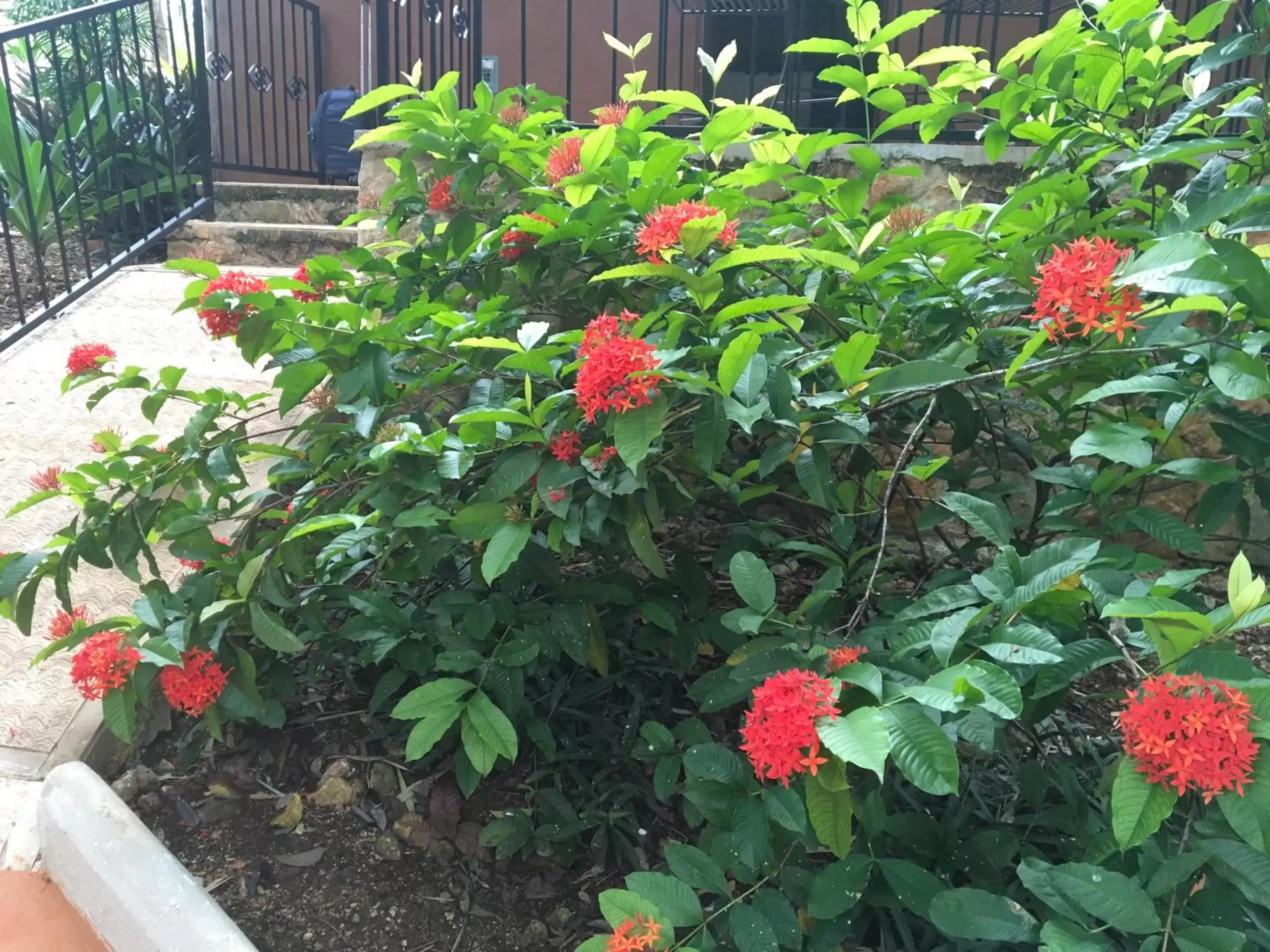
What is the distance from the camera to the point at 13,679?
1.82 metres

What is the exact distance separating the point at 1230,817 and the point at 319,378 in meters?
1.33

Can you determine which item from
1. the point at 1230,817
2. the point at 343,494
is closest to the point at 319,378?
the point at 343,494

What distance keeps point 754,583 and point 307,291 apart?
95 centimetres

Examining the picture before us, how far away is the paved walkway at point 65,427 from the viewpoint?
1.72 meters

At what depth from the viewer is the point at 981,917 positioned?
90cm

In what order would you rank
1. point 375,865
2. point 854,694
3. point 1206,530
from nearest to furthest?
point 854,694 → point 1206,530 → point 375,865

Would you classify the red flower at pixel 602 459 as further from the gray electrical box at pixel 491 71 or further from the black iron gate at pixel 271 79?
the black iron gate at pixel 271 79

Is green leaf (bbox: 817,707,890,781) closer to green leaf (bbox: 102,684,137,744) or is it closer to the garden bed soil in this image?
the garden bed soil

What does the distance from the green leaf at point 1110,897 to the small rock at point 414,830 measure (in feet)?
3.87

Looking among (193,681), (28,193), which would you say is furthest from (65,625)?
(28,193)

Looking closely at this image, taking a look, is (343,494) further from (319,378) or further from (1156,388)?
(1156,388)

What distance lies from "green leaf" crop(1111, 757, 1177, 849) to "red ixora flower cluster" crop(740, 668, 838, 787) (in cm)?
25

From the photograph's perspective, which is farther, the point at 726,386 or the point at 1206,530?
the point at 1206,530

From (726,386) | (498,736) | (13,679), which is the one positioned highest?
(726,386)
